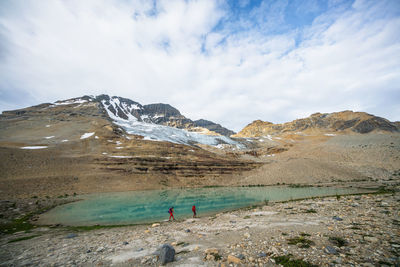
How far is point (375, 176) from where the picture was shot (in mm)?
44469

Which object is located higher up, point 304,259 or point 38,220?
point 304,259

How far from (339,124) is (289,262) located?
184691 millimetres

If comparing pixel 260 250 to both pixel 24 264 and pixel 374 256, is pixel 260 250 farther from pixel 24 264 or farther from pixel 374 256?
pixel 24 264

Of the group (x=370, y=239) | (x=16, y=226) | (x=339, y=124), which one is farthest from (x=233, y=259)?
(x=339, y=124)

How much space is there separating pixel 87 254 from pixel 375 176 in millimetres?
61316

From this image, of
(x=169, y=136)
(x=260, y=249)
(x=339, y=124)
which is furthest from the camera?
(x=339, y=124)

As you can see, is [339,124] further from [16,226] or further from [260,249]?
[16,226]

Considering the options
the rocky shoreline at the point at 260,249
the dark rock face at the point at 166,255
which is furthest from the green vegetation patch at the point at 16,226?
the dark rock face at the point at 166,255

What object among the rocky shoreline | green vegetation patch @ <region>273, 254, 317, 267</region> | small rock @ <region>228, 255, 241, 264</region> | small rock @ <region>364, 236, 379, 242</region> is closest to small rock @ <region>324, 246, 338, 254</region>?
the rocky shoreline

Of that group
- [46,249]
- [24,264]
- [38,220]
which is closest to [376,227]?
[24,264]

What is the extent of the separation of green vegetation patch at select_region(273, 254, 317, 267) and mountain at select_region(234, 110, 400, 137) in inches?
6759

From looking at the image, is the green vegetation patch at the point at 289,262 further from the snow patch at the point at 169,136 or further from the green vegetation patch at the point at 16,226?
the snow patch at the point at 169,136

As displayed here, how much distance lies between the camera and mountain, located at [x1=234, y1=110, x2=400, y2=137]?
135m

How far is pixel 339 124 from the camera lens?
150 metres
